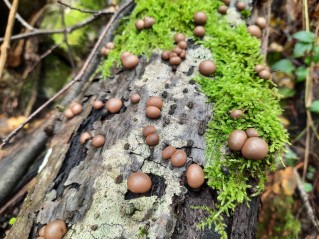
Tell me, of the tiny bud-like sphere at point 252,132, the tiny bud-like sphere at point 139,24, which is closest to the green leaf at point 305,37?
the tiny bud-like sphere at point 139,24

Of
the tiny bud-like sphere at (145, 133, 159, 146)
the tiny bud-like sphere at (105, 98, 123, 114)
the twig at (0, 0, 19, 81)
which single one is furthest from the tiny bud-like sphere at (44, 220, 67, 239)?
the twig at (0, 0, 19, 81)

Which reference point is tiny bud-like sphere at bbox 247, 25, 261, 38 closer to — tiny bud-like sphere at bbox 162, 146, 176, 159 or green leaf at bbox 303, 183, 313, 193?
tiny bud-like sphere at bbox 162, 146, 176, 159

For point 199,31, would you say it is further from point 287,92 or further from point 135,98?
point 287,92

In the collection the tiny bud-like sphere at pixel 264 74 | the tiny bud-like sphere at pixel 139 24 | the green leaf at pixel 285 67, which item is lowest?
the green leaf at pixel 285 67

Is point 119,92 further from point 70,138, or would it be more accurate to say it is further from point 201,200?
point 201,200

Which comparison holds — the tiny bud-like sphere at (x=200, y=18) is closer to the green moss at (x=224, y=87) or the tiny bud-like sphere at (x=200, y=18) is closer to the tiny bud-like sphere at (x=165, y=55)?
the green moss at (x=224, y=87)

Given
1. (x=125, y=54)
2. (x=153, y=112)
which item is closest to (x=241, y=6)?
(x=125, y=54)

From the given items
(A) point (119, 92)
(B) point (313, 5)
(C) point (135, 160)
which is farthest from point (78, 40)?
(B) point (313, 5)
